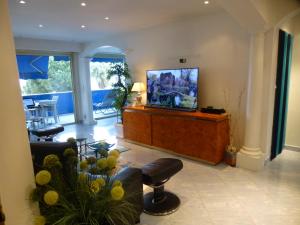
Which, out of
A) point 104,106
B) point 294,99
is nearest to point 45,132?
point 104,106

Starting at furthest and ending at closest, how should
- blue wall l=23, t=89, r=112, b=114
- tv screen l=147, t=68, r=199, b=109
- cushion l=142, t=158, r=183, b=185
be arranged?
blue wall l=23, t=89, r=112, b=114 < tv screen l=147, t=68, r=199, b=109 < cushion l=142, t=158, r=183, b=185

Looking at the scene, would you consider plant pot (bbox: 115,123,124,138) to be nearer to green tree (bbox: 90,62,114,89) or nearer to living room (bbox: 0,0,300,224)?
living room (bbox: 0,0,300,224)

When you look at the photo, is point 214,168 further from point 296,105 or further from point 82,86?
point 82,86

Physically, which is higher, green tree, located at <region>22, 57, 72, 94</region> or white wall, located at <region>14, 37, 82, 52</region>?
white wall, located at <region>14, 37, 82, 52</region>

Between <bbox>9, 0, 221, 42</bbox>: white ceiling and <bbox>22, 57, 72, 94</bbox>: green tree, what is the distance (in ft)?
6.50

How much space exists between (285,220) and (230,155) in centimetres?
139

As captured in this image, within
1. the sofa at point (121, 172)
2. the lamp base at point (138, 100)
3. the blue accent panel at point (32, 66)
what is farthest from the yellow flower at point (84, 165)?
the blue accent panel at point (32, 66)

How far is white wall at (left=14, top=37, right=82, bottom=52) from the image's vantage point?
5.65 metres

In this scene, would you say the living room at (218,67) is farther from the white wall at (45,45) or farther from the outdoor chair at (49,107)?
the outdoor chair at (49,107)

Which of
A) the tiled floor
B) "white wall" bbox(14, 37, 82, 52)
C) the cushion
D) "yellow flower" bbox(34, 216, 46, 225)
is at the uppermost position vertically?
"white wall" bbox(14, 37, 82, 52)

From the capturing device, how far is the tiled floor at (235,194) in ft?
7.55

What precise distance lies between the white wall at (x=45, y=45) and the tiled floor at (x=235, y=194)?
415cm

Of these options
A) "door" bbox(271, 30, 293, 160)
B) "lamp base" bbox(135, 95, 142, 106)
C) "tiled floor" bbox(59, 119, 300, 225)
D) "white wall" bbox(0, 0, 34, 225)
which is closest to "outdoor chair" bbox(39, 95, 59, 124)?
"lamp base" bbox(135, 95, 142, 106)

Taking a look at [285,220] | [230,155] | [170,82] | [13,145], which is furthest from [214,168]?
[13,145]
